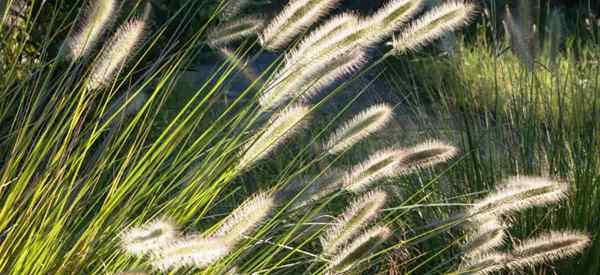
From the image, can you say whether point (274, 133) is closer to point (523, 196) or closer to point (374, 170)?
point (374, 170)

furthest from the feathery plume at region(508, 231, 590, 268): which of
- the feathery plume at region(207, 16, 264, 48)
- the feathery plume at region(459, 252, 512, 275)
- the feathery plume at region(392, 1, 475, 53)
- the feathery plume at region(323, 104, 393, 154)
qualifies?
the feathery plume at region(207, 16, 264, 48)

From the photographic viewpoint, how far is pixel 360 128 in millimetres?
2262

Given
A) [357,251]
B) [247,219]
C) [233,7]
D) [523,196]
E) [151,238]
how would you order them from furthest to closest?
[233,7] < [523,196] < [357,251] < [247,219] < [151,238]

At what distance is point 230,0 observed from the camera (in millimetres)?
2566

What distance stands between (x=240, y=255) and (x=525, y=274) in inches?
43.6

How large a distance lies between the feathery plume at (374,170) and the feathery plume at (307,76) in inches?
8.7

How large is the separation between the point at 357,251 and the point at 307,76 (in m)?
0.45

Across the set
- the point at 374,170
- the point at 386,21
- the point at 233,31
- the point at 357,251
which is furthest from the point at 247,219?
the point at 233,31

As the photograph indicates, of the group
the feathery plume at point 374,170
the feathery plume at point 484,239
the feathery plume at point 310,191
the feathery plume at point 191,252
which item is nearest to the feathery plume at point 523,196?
the feathery plume at point 484,239

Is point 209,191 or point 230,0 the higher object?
point 230,0

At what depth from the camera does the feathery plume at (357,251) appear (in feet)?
6.60

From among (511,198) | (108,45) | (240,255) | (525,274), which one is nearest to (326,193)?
(240,255)

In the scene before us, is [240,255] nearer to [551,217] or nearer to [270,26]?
[270,26]

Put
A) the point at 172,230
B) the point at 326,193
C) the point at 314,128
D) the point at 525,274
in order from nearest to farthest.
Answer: the point at 172,230
the point at 326,193
the point at 525,274
the point at 314,128
